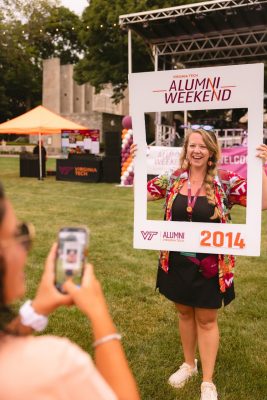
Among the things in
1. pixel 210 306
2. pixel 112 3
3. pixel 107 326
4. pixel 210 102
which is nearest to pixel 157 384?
pixel 210 306

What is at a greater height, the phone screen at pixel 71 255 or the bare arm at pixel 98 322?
the phone screen at pixel 71 255

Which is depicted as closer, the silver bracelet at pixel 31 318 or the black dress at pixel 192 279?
the silver bracelet at pixel 31 318

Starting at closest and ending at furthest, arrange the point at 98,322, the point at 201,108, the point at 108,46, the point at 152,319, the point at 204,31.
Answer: the point at 98,322 < the point at 201,108 < the point at 152,319 < the point at 204,31 < the point at 108,46

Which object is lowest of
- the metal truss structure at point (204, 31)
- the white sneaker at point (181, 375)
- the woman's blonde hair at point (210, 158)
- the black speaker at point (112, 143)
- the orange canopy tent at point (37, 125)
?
the white sneaker at point (181, 375)

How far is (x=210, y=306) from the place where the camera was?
287 centimetres

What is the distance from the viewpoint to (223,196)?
2895 mm

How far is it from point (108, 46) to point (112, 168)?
544 inches

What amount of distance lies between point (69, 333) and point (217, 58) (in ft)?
51.4

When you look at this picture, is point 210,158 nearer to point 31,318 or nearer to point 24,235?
point 31,318

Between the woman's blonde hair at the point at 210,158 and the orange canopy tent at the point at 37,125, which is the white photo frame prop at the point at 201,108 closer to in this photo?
the woman's blonde hair at the point at 210,158

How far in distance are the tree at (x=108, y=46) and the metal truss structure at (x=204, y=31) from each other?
727 cm

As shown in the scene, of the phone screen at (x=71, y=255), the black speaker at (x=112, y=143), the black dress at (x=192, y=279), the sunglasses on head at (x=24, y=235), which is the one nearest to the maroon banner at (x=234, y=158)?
the black speaker at (x=112, y=143)

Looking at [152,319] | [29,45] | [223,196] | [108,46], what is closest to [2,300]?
[223,196]

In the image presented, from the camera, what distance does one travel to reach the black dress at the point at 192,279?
2.85 metres
